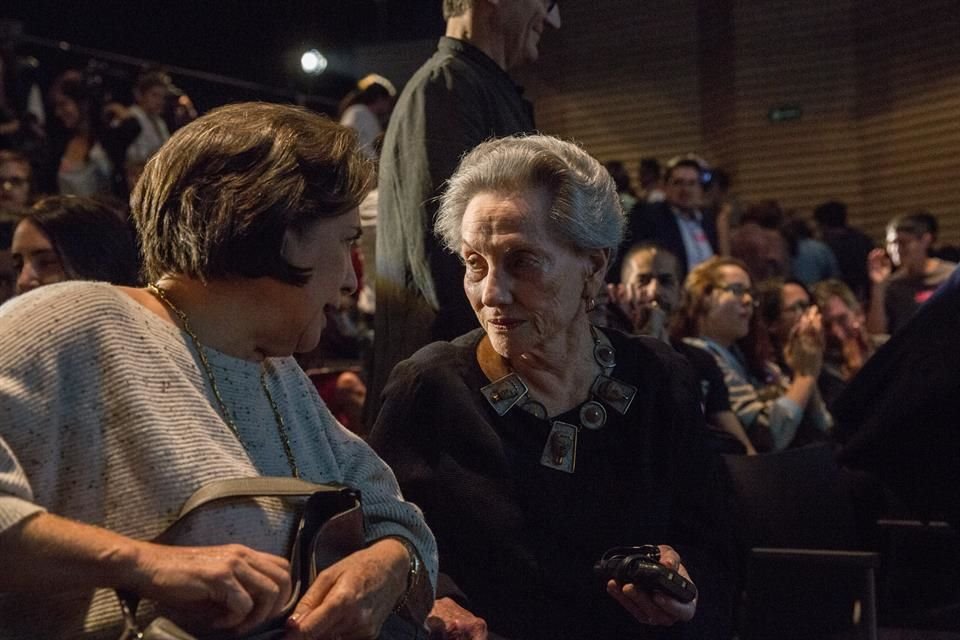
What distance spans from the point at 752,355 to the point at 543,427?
3.12m

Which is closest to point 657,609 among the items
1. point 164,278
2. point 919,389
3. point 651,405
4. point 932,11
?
point 651,405

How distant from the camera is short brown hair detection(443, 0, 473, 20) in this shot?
11.3ft

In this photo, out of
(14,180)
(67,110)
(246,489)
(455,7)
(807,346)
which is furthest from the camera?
(67,110)

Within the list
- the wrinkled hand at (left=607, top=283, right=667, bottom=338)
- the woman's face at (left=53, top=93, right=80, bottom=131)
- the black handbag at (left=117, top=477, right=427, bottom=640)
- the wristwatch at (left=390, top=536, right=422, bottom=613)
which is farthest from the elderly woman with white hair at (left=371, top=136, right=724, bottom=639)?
the woman's face at (left=53, top=93, right=80, bottom=131)

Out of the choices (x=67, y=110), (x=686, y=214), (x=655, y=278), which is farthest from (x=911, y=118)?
(x=67, y=110)

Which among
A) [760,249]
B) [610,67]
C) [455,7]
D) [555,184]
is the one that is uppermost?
[455,7]

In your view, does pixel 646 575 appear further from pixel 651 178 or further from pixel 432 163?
pixel 651 178

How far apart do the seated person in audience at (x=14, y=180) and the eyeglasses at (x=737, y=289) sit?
2938mm

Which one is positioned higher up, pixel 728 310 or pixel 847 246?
pixel 728 310

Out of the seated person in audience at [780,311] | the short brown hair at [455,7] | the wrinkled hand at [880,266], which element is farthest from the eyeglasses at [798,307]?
the short brown hair at [455,7]

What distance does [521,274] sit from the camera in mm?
2543

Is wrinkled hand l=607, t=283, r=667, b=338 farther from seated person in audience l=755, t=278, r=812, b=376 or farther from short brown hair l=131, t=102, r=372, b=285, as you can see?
short brown hair l=131, t=102, r=372, b=285

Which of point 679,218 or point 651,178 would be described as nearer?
point 679,218

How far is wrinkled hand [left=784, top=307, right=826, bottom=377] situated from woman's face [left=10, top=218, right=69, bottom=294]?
119 inches
